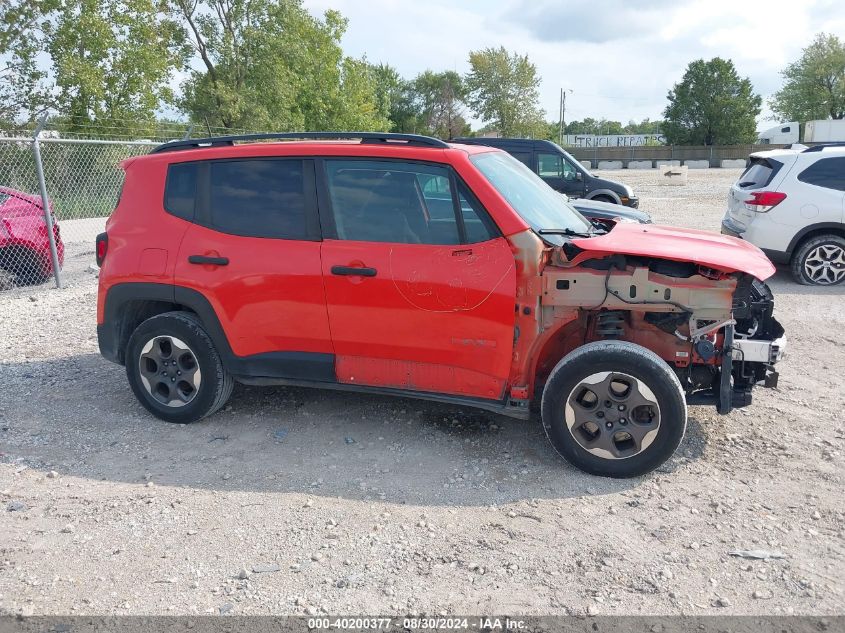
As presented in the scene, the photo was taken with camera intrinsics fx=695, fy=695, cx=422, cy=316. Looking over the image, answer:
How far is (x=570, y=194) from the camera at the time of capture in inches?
567

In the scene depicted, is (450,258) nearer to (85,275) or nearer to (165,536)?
(165,536)

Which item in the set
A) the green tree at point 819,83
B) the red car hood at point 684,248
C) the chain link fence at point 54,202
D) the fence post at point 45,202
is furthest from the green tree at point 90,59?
the green tree at point 819,83

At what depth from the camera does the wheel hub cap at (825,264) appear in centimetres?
881

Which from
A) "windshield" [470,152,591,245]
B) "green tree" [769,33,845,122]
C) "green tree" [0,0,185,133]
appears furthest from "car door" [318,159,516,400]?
"green tree" [769,33,845,122]

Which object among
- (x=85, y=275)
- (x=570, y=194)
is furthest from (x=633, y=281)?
(x=570, y=194)

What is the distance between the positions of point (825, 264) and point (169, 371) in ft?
26.4

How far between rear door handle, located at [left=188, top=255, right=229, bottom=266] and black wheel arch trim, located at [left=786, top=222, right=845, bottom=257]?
738cm

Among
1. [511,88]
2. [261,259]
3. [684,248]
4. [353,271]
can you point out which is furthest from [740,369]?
[511,88]

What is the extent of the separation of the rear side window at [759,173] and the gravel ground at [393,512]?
443 cm

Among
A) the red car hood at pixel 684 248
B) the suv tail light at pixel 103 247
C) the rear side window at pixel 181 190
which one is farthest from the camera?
the suv tail light at pixel 103 247

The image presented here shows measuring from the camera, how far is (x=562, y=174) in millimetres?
14406

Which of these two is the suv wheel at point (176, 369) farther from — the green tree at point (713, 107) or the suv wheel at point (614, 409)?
the green tree at point (713, 107)

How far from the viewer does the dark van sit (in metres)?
14.1

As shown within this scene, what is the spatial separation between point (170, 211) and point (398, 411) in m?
2.09
